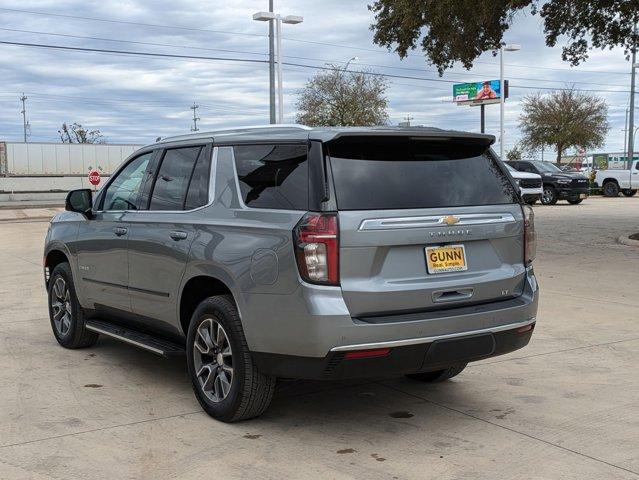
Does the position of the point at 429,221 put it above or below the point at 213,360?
above

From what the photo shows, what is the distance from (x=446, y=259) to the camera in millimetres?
4336

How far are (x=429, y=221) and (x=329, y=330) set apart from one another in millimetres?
889

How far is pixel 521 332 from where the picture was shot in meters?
4.69

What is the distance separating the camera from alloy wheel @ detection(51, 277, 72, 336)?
6.72 m

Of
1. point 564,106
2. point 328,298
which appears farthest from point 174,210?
point 564,106

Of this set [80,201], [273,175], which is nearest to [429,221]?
[273,175]

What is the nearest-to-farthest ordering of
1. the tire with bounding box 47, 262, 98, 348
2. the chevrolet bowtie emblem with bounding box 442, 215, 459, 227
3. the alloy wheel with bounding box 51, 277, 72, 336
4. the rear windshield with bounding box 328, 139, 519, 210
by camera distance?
the rear windshield with bounding box 328, 139, 519, 210 < the chevrolet bowtie emblem with bounding box 442, 215, 459, 227 < the tire with bounding box 47, 262, 98, 348 < the alloy wheel with bounding box 51, 277, 72, 336

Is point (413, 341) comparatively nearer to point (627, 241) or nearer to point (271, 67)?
point (627, 241)

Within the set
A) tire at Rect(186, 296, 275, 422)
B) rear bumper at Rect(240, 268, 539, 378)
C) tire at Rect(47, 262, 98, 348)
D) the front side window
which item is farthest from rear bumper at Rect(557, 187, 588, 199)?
tire at Rect(186, 296, 275, 422)

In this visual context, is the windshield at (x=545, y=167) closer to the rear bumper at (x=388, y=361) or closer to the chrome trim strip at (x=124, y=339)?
the chrome trim strip at (x=124, y=339)

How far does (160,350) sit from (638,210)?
23778 mm

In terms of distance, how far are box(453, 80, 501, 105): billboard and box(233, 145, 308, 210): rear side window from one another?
56.0 meters

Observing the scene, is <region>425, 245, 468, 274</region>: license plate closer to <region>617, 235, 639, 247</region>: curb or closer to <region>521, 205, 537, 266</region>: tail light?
<region>521, 205, 537, 266</region>: tail light

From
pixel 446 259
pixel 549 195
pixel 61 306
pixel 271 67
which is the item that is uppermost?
pixel 271 67
